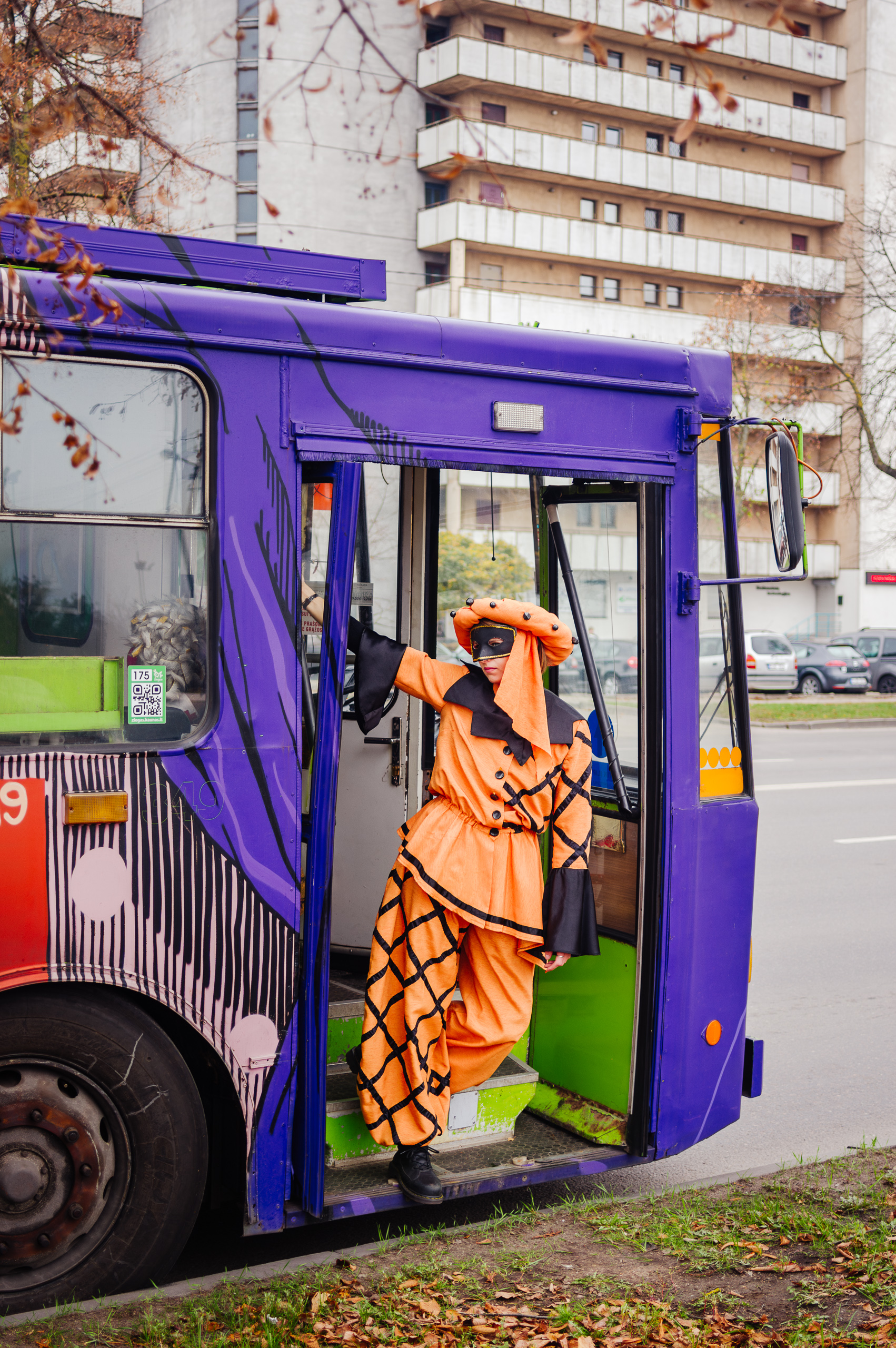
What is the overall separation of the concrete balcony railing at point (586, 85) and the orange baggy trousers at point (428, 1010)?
3352 centimetres

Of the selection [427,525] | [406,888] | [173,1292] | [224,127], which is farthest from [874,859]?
[224,127]

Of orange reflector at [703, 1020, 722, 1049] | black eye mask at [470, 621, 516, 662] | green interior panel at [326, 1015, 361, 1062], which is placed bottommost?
green interior panel at [326, 1015, 361, 1062]

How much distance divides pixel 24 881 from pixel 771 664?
28.0m

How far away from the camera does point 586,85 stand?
39812mm

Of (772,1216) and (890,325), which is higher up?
(890,325)

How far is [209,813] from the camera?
3441 mm

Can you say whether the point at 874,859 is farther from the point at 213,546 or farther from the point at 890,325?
the point at 890,325

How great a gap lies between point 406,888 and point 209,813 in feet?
2.80

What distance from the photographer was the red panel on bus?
3.20 metres

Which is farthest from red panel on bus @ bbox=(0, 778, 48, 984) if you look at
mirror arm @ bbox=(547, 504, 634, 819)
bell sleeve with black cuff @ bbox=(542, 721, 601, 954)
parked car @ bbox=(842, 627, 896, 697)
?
parked car @ bbox=(842, 627, 896, 697)

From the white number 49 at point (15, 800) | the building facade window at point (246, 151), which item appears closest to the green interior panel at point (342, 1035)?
the white number 49 at point (15, 800)

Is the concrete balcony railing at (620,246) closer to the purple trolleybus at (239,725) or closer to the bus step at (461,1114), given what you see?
the purple trolleybus at (239,725)

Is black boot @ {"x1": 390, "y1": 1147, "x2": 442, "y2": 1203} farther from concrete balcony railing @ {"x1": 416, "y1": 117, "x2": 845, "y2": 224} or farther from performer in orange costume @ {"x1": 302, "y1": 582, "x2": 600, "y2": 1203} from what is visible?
concrete balcony railing @ {"x1": 416, "y1": 117, "x2": 845, "y2": 224}

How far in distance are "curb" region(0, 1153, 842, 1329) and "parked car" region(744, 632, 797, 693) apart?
26.1m
